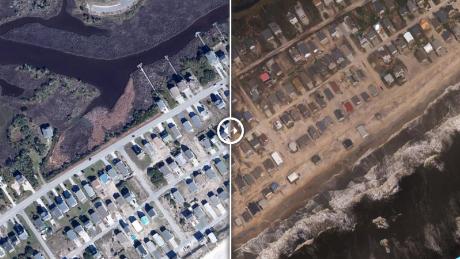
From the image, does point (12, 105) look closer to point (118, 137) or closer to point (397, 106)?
point (118, 137)

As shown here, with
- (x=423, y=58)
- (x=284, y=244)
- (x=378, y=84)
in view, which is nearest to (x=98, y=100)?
(x=284, y=244)

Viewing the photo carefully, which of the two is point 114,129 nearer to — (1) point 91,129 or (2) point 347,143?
(1) point 91,129

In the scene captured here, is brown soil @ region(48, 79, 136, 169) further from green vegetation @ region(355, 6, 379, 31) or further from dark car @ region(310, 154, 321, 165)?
green vegetation @ region(355, 6, 379, 31)

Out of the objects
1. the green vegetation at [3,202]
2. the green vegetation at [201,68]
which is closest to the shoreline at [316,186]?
the green vegetation at [201,68]

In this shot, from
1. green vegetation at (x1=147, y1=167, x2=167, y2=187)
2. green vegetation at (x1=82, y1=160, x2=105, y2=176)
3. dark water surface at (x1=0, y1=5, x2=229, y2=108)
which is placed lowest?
green vegetation at (x1=147, y1=167, x2=167, y2=187)

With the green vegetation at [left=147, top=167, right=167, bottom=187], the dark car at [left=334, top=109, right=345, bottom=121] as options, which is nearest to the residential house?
the dark car at [left=334, top=109, right=345, bottom=121]

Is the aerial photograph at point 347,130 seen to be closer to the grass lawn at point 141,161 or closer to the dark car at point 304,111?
the dark car at point 304,111
